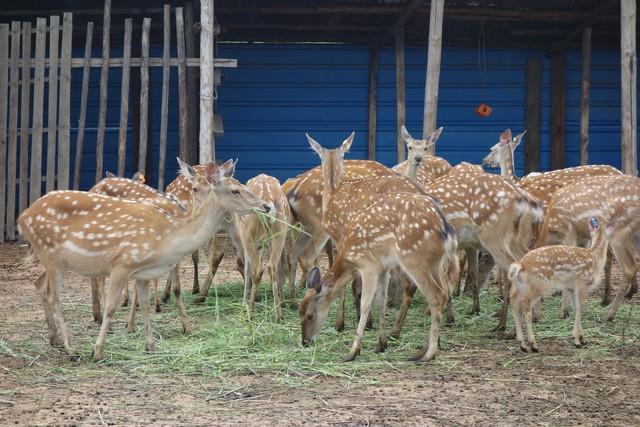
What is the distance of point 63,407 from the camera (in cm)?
584

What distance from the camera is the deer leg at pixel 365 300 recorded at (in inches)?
284

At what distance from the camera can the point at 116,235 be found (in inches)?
283

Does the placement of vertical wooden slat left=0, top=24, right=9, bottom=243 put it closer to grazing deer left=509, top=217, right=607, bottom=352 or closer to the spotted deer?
the spotted deer

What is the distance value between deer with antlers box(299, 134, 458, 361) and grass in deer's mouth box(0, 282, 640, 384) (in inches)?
10.7

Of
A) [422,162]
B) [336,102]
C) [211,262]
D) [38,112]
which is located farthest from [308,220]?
[336,102]

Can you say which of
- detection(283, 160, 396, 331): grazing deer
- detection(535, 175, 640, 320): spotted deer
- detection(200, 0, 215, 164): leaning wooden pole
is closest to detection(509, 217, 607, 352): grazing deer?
detection(535, 175, 640, 320): spotted deer

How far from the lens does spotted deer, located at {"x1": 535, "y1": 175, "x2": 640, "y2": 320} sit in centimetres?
894

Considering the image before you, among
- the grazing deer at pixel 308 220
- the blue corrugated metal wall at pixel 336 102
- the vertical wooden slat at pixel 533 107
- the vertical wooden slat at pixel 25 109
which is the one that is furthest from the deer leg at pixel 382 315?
the vertical wooden slat at pixel 533 107

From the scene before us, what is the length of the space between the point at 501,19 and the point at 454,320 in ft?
26.5

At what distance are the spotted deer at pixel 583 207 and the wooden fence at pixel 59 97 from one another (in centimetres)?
557

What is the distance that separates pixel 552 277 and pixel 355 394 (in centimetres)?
226

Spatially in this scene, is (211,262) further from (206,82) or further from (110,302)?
(206,82)

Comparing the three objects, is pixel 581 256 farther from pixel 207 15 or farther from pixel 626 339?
pixel 207 15

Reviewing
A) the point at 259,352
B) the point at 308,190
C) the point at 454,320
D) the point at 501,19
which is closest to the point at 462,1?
the point at 501,19
